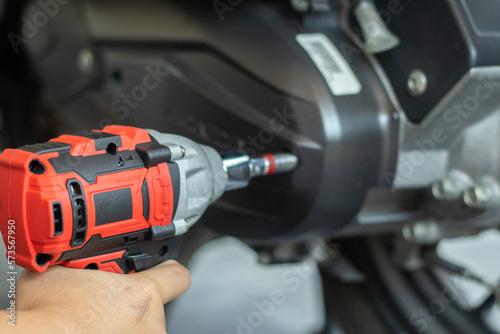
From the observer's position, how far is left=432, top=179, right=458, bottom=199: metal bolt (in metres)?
0.84

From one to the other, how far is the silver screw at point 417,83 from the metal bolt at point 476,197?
17cm

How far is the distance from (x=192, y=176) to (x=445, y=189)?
0.39m

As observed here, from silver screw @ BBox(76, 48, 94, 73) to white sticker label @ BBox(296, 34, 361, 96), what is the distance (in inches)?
18.8

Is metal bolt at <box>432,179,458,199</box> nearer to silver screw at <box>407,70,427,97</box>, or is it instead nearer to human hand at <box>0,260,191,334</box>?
silver screw at <box>407,70,427,97</box>

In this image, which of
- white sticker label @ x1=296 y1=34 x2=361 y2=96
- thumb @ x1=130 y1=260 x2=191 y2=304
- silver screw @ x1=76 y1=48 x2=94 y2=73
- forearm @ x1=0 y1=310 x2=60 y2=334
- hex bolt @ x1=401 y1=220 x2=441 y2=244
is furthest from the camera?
silver screw @ x1=76 y1=48 x2=94 y2=73

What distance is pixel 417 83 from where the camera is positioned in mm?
787

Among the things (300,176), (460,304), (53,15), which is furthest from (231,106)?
(460,304)

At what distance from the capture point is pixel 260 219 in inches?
34.8

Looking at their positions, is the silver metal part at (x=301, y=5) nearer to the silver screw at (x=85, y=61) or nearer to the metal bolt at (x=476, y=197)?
the metal bolt at (x=476, y=197)

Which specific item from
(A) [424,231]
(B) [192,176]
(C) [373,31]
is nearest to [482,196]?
(A) [424,231]

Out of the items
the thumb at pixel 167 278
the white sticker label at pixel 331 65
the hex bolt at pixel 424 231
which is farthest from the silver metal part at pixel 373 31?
the thumb at pixel 167 278

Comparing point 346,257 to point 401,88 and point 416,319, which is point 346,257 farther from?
point 401,88

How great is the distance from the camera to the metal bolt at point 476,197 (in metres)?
0.85

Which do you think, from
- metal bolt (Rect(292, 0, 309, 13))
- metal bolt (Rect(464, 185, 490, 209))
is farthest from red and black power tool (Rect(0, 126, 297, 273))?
metal bolt (Rect(464, 185, 490, 209))
